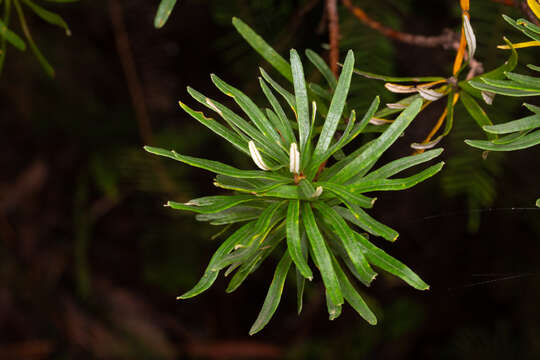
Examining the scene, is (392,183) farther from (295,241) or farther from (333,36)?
(333,36)

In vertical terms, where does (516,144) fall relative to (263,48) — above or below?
below

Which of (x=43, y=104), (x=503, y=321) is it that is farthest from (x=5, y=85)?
(x=503, y=321)

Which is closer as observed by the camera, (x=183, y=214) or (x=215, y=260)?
(x=215, y=260)

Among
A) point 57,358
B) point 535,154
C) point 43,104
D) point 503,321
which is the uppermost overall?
point 43,104

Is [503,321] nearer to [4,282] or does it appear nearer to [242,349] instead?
[242,349]

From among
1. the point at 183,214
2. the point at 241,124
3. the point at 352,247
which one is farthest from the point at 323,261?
the point at 183,214

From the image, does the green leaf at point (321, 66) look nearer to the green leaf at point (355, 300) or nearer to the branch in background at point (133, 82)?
the green leaf at point (355, 300)

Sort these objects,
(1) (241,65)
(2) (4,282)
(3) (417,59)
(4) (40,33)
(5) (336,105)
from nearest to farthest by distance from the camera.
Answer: (5) (336,105) → (1) (241,65) → (3) (417,59) → (4) (40,33) → (2) (4,282)
